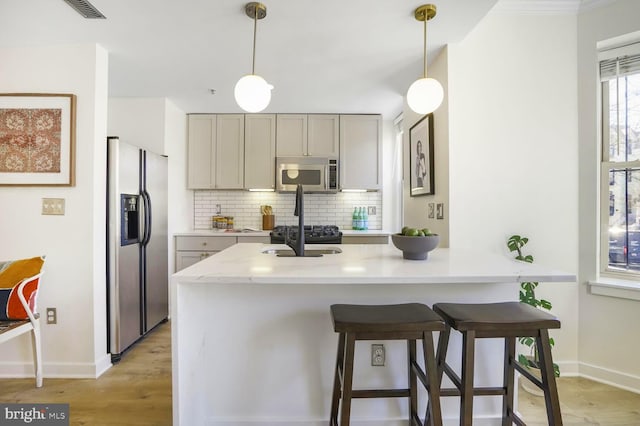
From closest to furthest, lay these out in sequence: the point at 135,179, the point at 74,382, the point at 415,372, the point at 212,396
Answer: the point at 415,372 < the point at 212,396 < the point at 74,382 < the point at 135,179

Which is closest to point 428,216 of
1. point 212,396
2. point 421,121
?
point 421,121

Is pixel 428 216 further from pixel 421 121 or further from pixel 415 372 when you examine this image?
pixel 415 372

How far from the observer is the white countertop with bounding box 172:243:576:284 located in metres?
1.26

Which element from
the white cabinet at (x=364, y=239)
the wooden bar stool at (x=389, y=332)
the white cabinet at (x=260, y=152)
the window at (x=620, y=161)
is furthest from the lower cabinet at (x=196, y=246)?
the window at (x=620, y=161)

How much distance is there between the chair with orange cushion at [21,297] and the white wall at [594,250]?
3682 millimetres

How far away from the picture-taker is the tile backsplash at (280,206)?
4148 millimetres

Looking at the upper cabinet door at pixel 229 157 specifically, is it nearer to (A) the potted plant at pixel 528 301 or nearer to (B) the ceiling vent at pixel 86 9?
(B) the ceiling vent at pixel 86 9

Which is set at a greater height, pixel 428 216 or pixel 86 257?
pixel 428 216

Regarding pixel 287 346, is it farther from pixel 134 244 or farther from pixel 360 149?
pixel 360 149

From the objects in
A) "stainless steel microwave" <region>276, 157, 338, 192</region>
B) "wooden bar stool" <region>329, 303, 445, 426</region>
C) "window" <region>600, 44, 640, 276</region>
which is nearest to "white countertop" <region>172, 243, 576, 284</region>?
"wooden bar stool" <region>329, 303, 445, 426</region>

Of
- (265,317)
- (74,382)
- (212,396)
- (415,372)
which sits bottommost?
(74,382)

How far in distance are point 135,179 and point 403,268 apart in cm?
237

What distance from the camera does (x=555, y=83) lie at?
226 cm

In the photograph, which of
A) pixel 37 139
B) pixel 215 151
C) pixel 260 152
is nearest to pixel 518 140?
pixel 260 152
